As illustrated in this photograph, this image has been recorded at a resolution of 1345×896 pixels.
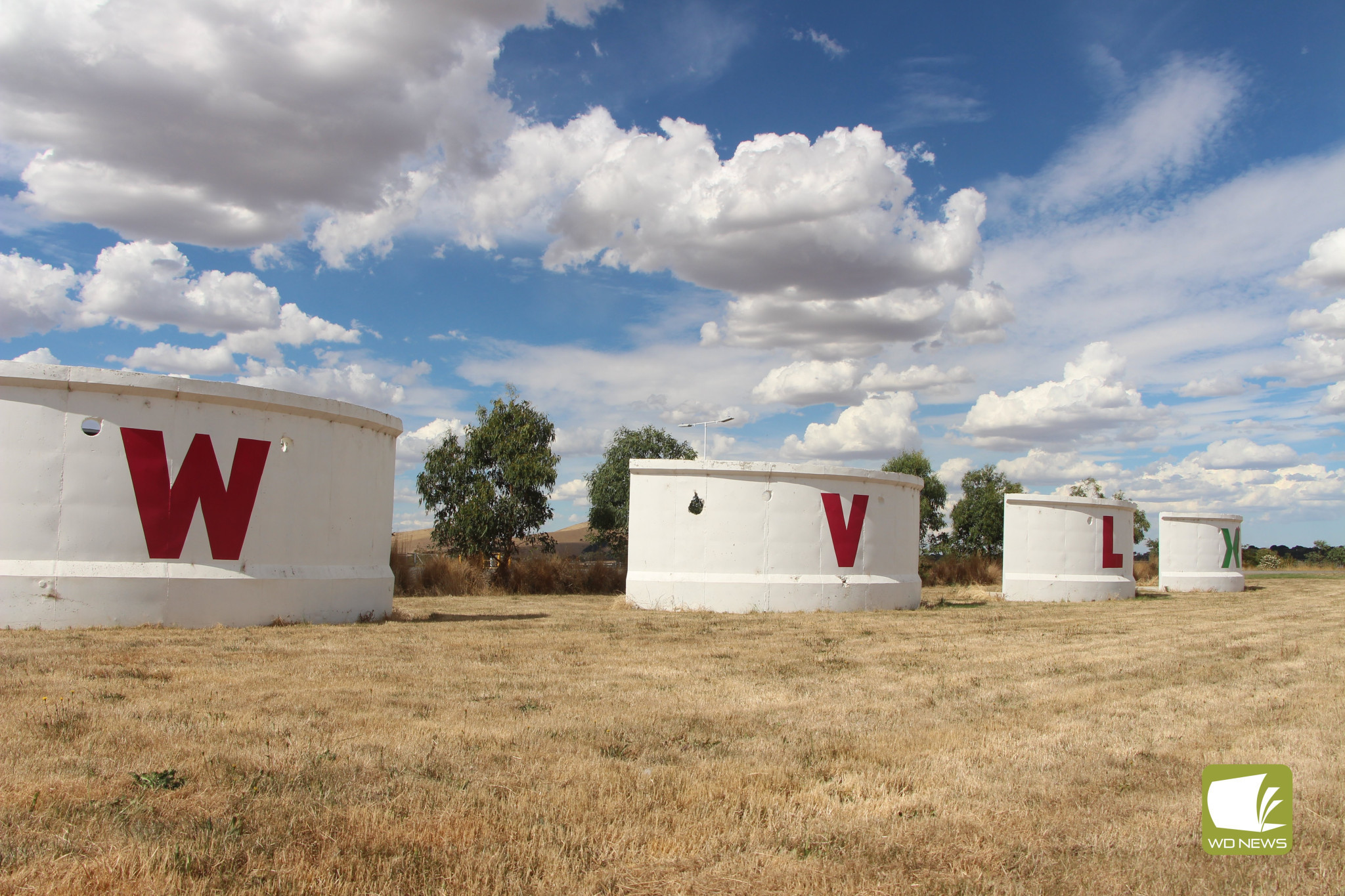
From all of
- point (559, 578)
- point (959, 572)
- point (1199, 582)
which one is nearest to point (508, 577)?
point (559, 578)

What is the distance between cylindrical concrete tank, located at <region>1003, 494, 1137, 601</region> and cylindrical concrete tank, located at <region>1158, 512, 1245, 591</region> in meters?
8.76

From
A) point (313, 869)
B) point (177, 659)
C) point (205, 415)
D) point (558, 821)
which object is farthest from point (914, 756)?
point (205, 415)

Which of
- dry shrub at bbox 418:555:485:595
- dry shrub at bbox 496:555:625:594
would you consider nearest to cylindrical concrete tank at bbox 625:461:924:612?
dry shrub at bbox 418:555:485:595

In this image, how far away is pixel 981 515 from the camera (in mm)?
53281

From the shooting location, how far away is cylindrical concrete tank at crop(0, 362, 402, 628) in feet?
Result: 41.7

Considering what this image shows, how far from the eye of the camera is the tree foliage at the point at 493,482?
1377 inches

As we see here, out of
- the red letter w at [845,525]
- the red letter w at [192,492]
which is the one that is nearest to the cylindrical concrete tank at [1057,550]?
the red letter w at [845,525]

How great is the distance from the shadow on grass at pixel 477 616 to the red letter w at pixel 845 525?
21.9 feet

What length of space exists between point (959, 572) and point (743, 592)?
22.2 meters

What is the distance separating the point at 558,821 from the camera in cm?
478

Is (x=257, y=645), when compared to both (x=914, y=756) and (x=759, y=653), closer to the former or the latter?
(x=759, y=653)

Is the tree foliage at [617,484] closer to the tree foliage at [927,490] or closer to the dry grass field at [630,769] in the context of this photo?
the tree foliage at [927,490]

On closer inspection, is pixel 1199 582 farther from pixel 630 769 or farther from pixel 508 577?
pixel 630 769

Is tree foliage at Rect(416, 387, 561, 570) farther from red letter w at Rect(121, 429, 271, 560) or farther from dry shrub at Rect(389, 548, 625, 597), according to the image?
red letter w at Rect(121, 429, 271, 560)
